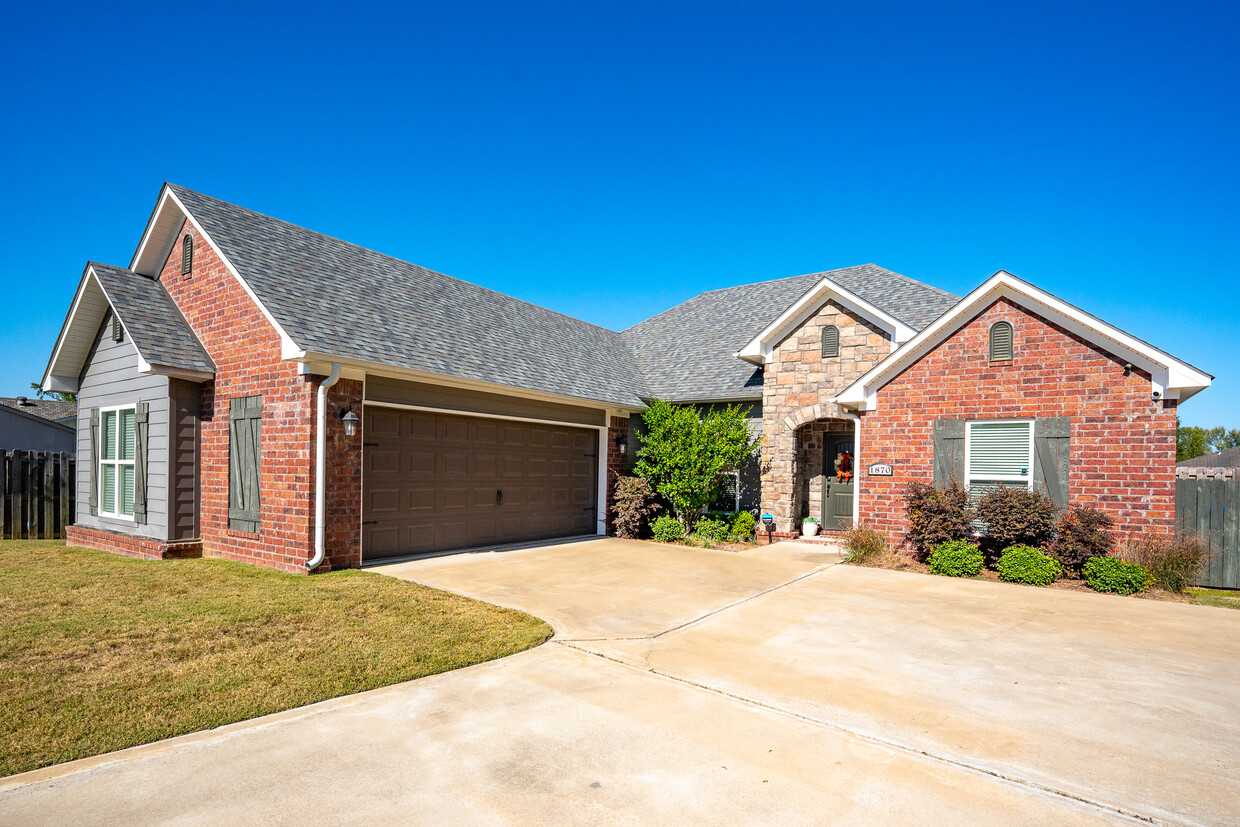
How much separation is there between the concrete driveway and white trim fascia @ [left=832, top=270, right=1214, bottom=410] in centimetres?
407

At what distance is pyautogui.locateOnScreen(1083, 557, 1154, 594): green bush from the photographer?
928 cm

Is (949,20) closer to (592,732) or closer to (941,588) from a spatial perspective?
(941,588)

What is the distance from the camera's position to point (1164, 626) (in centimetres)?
748

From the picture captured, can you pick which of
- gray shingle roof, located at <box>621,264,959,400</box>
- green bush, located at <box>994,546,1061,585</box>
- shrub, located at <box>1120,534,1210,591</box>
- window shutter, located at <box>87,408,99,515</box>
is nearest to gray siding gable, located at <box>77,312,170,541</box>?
window shutter, located at <box>87,408,99,515</box>

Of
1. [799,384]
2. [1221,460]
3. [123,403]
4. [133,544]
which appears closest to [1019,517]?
[799,384]

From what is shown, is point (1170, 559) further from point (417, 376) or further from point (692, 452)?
point (417, 376)

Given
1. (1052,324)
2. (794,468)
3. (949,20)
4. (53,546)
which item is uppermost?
(949,20)

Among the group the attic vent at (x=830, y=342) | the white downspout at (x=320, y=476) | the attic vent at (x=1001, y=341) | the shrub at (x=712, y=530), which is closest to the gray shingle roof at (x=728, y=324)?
the attic vent at (x=830, y=342)

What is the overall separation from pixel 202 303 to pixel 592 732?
10.6 m

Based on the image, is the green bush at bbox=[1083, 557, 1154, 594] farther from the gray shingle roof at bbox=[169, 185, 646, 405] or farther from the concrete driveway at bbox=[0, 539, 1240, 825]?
the gray shingle roof at bbox=[169, 185, 646, 405]

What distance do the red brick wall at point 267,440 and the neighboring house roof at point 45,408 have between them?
1111 cm

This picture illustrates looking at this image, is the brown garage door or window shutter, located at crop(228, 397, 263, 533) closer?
window shutter, located at crop(228, 397, 263, 533)

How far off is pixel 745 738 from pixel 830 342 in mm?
10889

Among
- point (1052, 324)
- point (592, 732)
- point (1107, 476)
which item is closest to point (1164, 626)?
point (1107, 476)
